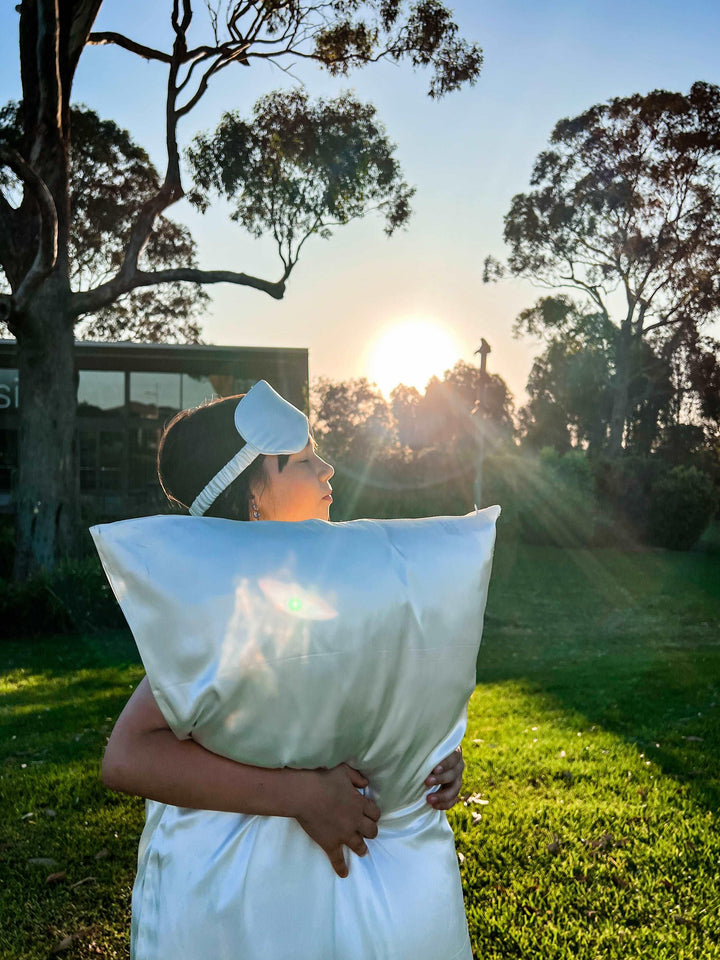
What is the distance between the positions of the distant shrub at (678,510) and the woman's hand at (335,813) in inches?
834

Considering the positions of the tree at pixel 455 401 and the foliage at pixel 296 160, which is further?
the tree at pixel 455 401

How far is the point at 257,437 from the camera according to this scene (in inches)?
65.1

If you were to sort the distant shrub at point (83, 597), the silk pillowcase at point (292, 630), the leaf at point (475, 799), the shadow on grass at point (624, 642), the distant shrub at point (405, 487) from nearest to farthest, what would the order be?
the silk pillowcase at point (292, 630)
the leaf at point (475, 799)
the shadow on grass at point (624, 642)
the distant shrub at point (83, 597)
the distant shrub at point (405, 487)

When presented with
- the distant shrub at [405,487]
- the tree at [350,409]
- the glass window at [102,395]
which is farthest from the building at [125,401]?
the tree at [350,409]

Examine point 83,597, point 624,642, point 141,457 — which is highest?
point 141,457

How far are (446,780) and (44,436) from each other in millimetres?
11487

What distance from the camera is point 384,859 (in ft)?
4.50

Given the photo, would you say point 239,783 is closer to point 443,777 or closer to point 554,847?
point 443,777

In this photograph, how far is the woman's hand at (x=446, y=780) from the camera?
1.39 meters

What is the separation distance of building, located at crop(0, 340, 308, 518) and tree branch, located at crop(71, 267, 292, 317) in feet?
30.7

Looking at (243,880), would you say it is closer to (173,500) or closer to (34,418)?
(173,500)

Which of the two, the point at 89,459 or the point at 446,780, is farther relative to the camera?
the point at 89,459

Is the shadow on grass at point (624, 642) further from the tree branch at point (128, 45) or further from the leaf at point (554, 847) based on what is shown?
the tree branch at point (128, 45)

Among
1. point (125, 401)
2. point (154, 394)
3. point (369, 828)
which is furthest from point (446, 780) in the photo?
point (125, 401)
